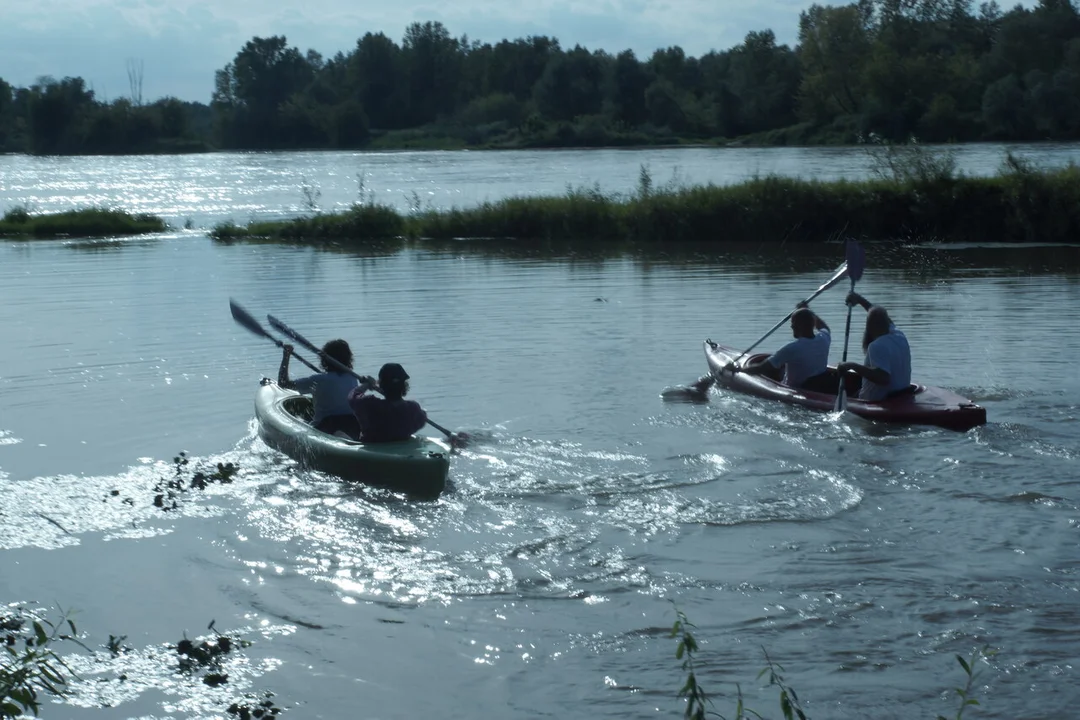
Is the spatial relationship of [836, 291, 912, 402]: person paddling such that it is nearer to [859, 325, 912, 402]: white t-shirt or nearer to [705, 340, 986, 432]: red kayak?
[859, 325, 912, 402]: white t-shirt

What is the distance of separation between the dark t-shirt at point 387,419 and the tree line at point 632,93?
40.5 m

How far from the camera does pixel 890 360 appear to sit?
34.4 ft

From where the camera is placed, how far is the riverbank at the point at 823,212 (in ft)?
91.0

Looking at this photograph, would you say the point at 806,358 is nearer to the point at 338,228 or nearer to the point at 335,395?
the point at 335,395

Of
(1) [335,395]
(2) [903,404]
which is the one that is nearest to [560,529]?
(1) [335,395]

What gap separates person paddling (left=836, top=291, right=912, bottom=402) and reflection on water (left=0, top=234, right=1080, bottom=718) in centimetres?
42

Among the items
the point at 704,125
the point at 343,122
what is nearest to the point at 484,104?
the point at 343,122

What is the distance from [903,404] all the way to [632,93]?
262 feet

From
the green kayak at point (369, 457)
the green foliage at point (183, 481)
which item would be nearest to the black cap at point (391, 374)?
the green kayak at point (369, 457)

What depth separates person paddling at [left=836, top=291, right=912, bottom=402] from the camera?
411 inches

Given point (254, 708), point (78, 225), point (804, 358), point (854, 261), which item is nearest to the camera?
point (254, 708)

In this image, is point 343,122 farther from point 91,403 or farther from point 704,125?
→ point 91,403

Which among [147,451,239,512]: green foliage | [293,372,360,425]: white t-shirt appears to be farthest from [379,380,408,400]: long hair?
[147,451,239,512]: green foliage

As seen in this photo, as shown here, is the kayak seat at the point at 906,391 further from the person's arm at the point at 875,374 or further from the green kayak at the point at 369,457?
the green kayak at the point at 369,457
